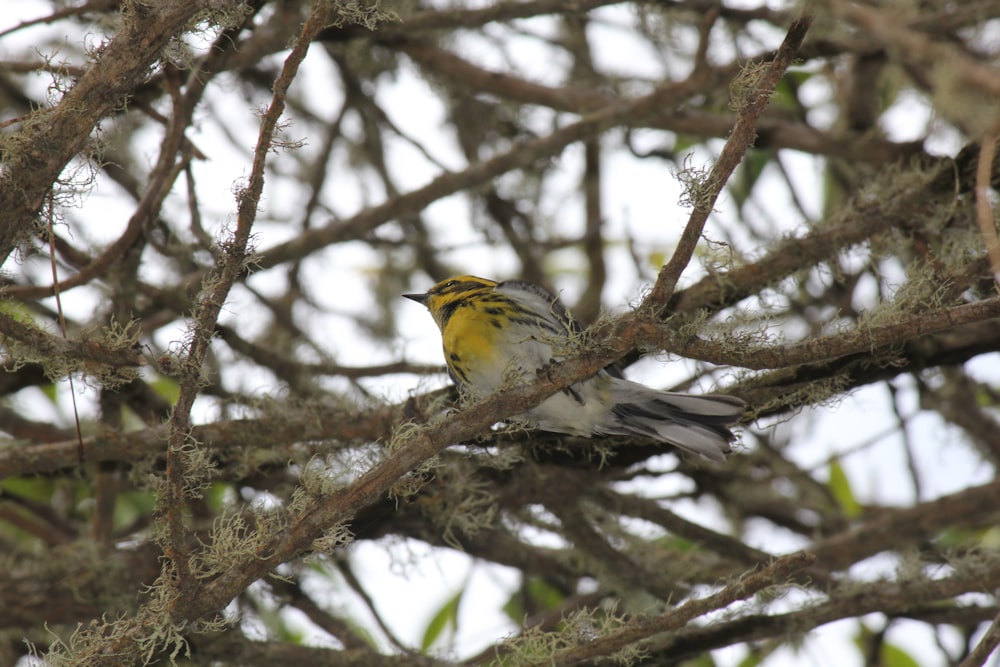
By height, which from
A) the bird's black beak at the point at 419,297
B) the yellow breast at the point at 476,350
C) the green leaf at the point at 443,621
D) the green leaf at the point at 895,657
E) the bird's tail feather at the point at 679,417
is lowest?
the green leaf at the point at 895,657

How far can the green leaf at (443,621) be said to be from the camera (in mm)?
3750

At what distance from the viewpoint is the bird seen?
248cm

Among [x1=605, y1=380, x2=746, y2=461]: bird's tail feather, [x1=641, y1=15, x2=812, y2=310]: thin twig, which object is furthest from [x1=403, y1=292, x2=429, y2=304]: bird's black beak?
[x1=641, y1=15, x2=812, y2=310]: thin twig

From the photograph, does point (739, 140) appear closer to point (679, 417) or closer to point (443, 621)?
point (679, 417)

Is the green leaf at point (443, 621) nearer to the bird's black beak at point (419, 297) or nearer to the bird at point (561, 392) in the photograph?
the bird's black beak at point (419, 297)

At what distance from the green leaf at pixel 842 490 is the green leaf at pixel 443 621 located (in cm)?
163

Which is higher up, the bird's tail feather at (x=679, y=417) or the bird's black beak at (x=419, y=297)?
the bird's black beak at (x=419, y=297)

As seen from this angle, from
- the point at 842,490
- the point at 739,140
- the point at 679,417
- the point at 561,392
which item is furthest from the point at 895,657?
the point at 739,140

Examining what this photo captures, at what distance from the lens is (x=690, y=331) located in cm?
192

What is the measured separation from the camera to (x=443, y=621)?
3.82 meters

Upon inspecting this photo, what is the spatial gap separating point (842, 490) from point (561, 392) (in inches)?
89.2

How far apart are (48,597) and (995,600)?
2937 mm

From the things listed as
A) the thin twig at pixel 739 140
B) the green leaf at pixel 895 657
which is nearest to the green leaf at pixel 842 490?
the green leaf at pixel 895 657

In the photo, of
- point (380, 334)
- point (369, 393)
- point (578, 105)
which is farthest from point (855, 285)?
point (380, 334)
